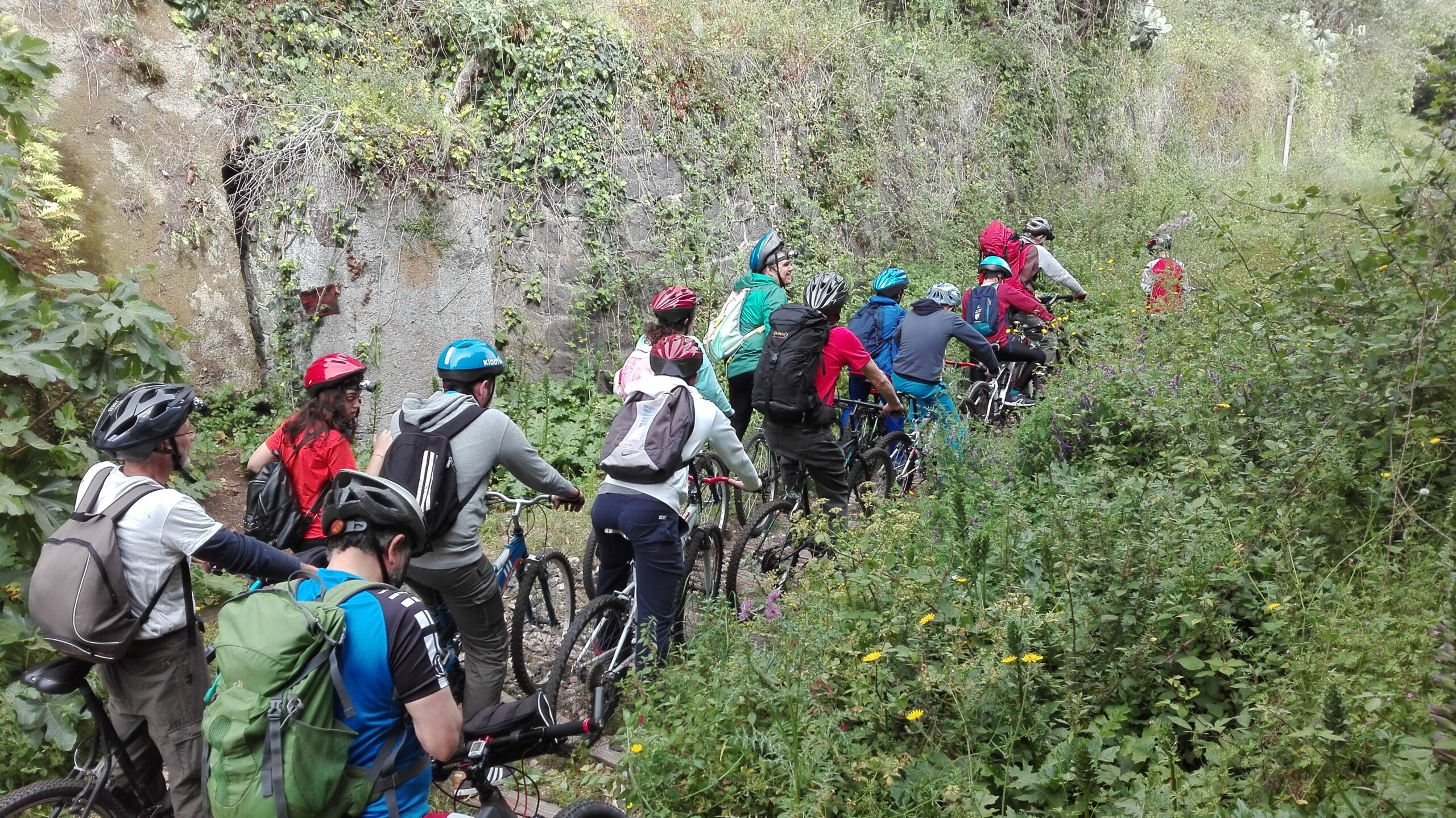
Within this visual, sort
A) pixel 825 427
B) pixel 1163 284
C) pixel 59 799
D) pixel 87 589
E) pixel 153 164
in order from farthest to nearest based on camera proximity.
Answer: pixel 1163 284 → pixel 153 164 → pixel 825 427 → pixel 59 799 → pixel 87 589

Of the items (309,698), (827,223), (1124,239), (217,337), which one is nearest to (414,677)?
(309,698)

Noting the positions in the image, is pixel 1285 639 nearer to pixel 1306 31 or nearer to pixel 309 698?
pixel 309 698

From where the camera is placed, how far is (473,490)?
4461 millimetres

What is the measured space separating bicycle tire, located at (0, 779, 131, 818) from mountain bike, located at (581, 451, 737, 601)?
2303mm

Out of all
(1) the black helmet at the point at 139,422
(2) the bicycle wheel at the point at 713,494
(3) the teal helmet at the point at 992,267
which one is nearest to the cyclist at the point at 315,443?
(1) the black helmet at the point at 139,422

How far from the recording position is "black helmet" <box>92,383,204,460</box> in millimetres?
3486

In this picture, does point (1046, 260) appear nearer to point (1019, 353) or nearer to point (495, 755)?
point (1019, 353)

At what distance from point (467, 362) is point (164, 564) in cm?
154

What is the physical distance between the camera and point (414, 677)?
250 cm

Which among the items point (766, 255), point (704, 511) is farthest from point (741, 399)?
point (766, 255)

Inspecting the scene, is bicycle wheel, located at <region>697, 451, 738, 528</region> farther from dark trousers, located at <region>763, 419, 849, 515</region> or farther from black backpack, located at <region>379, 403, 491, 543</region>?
black backpack, located at <region>379, 403, 491, 543</region>

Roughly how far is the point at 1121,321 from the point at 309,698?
851 centimetres

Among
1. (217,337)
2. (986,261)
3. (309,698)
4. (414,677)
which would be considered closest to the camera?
(309,698)

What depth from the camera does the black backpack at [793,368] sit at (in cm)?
627
